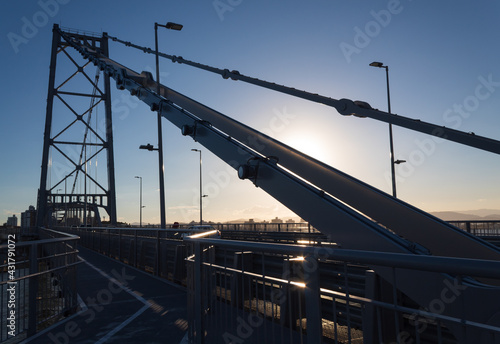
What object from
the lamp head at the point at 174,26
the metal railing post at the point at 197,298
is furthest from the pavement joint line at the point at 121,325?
the lamp head at the point at 174,26

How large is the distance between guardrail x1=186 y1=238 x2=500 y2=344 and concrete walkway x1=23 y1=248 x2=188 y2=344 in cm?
115

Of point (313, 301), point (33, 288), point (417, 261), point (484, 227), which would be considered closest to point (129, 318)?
point (33, 288)

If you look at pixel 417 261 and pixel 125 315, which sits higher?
pixel 417 261

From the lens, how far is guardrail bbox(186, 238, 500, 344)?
2.33 metres

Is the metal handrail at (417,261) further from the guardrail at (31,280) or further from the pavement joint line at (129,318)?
the guardrail at (31,280)

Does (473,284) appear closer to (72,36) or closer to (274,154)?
(274,154)

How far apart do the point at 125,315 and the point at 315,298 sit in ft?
15.9

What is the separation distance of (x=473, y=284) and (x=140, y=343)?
3915 mm

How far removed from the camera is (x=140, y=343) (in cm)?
540

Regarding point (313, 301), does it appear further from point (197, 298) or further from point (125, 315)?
point (125, 315)

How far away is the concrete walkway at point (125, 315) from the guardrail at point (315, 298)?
45.3 inches

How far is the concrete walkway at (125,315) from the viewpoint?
18.8 ft

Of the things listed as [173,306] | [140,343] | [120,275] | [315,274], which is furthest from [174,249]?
[315,274]

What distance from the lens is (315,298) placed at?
300 cm
